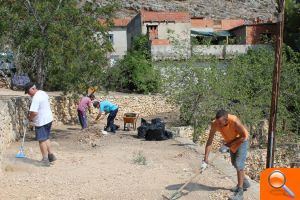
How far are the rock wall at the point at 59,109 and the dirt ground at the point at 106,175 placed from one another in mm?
509

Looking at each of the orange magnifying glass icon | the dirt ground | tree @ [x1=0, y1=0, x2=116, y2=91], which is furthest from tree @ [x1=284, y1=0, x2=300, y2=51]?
the orange magnifying glass icon

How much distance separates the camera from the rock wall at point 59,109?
1304 centimetres

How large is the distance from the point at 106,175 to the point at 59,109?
1142cm

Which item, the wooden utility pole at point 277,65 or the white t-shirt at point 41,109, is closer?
the white t-shirt at point 41,109

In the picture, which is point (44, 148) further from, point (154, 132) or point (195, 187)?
point (154, 132)

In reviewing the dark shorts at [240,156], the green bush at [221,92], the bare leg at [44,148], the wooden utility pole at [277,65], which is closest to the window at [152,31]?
the green bush at [221,92]

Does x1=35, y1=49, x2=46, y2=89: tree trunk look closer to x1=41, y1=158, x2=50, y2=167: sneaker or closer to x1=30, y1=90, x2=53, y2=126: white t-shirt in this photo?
x1=30, y1=90, x2=53, y2=126: white t-shirt

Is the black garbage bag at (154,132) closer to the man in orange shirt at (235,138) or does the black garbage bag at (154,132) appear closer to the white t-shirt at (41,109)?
the white t-shirt at (41,109)

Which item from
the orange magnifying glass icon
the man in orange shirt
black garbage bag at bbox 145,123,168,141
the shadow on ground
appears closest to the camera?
the orange magnifying glass icon

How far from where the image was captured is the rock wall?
1304 centimetres

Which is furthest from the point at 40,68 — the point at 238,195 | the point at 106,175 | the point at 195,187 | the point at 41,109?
the point at 238,195

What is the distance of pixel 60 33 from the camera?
15.3 metres

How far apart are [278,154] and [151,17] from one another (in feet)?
75.4

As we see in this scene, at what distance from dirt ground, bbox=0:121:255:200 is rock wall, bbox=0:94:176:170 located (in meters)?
0.51
